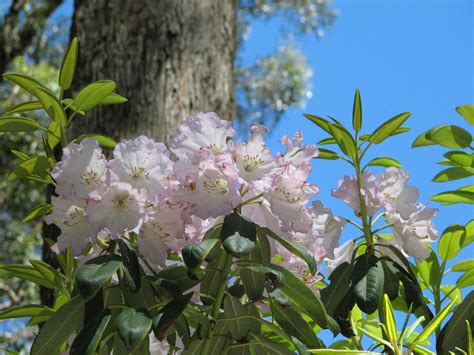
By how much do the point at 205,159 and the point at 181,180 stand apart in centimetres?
4

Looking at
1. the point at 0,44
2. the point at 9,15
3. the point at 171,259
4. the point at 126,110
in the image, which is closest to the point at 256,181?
the point at 171,259

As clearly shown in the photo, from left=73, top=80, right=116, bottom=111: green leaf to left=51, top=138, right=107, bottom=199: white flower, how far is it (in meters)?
0.12

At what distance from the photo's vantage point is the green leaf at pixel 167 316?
0.81 metres

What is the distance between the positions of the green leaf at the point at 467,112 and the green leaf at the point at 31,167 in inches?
20.0

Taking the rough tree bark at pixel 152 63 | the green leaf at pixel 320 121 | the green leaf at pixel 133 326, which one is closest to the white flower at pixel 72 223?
the green leaf at pixel 133 326

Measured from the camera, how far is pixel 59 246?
36.6 inches

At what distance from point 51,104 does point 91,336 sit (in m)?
0.31

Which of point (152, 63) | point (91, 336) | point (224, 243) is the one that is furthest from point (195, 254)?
point (152, 63)

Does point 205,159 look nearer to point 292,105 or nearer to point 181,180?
point 181,180

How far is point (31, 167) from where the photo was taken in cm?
100

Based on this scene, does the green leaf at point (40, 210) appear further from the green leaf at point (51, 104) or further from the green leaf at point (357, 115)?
the green leaf at point (357, 115)

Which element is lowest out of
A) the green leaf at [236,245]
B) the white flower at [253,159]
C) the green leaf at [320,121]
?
the green leaf at [236,245]

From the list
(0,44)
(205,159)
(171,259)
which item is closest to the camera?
(205,159)

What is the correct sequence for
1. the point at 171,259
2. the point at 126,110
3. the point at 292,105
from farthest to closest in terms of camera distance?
the point at 292,105
the point at 126,110
the point at 171,259
